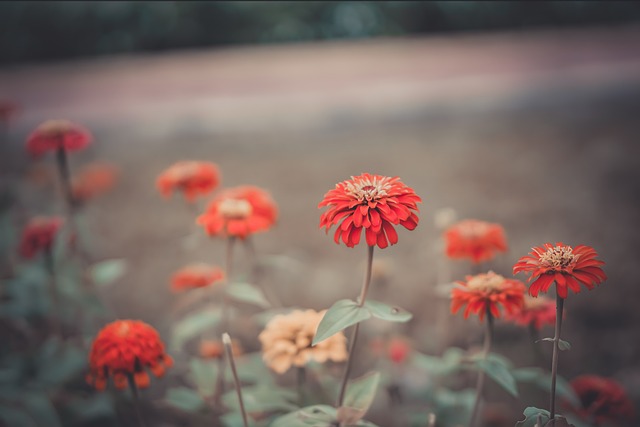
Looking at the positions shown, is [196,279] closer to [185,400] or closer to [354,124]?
[185,400]

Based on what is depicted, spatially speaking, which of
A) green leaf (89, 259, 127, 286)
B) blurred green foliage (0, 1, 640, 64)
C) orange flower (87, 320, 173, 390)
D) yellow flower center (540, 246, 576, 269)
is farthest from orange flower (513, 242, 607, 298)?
blurred green foliage (0, 1, 640, 64)

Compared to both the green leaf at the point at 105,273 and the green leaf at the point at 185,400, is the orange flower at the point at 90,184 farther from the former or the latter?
the green leaf at the point at 185,400

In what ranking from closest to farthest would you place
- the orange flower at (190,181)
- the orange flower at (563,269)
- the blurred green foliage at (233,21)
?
the orange flower at (563,269)
the orange flower at (190,181)
the blurred green foliage at (233,21)

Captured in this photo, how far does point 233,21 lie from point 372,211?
12.4 feet

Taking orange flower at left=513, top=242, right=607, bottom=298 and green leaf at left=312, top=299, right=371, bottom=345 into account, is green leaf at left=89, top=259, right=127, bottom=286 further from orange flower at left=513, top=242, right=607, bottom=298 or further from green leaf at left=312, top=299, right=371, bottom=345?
orange flower at left=513, top=242, right=607, bottom=298

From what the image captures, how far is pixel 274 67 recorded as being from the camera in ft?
11.9

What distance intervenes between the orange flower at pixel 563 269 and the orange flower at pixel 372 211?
169mm

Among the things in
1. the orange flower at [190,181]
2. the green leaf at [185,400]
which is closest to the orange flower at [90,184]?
the orange flower at [190,181]

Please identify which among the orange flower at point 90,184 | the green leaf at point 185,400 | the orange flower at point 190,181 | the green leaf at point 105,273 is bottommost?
the green leaf at point 185,400

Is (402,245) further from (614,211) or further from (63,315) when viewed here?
(63,315)

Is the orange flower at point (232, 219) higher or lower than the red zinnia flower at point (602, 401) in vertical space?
higher

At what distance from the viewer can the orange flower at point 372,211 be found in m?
0.68

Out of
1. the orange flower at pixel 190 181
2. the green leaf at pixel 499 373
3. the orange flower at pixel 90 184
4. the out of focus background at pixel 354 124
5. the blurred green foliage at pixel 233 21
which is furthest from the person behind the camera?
the blurred green foliage at pixel 233 21

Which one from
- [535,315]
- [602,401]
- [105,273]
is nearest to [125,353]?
[105,273]
